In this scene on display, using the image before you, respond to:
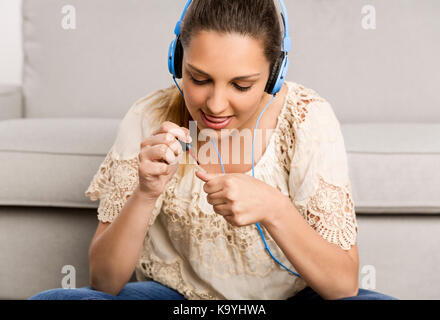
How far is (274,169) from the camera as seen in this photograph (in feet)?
2.95

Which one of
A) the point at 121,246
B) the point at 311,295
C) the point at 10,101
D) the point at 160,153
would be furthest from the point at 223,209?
the point at 10,101

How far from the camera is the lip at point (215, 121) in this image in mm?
771

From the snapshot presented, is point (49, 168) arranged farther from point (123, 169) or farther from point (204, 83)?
point (204, 83)

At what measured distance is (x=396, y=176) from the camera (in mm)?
1145

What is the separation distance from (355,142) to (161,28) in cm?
82

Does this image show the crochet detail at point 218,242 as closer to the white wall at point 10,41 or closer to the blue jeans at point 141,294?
the blue jeans at point 141,294

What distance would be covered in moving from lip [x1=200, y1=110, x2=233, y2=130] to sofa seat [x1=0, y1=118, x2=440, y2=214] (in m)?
0.49

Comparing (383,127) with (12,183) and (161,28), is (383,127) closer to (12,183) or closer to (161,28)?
(161,28)

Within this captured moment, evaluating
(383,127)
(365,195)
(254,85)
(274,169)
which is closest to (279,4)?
(254,85)

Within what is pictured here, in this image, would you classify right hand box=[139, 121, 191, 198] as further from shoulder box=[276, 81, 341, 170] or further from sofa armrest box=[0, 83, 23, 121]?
sofa armrest box=[0, 83, 23, 121]

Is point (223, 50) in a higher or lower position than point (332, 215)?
higher

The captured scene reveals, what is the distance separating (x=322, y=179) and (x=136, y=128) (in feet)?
1.13

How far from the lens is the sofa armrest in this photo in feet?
5.54

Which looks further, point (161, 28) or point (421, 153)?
point (161, 28)
